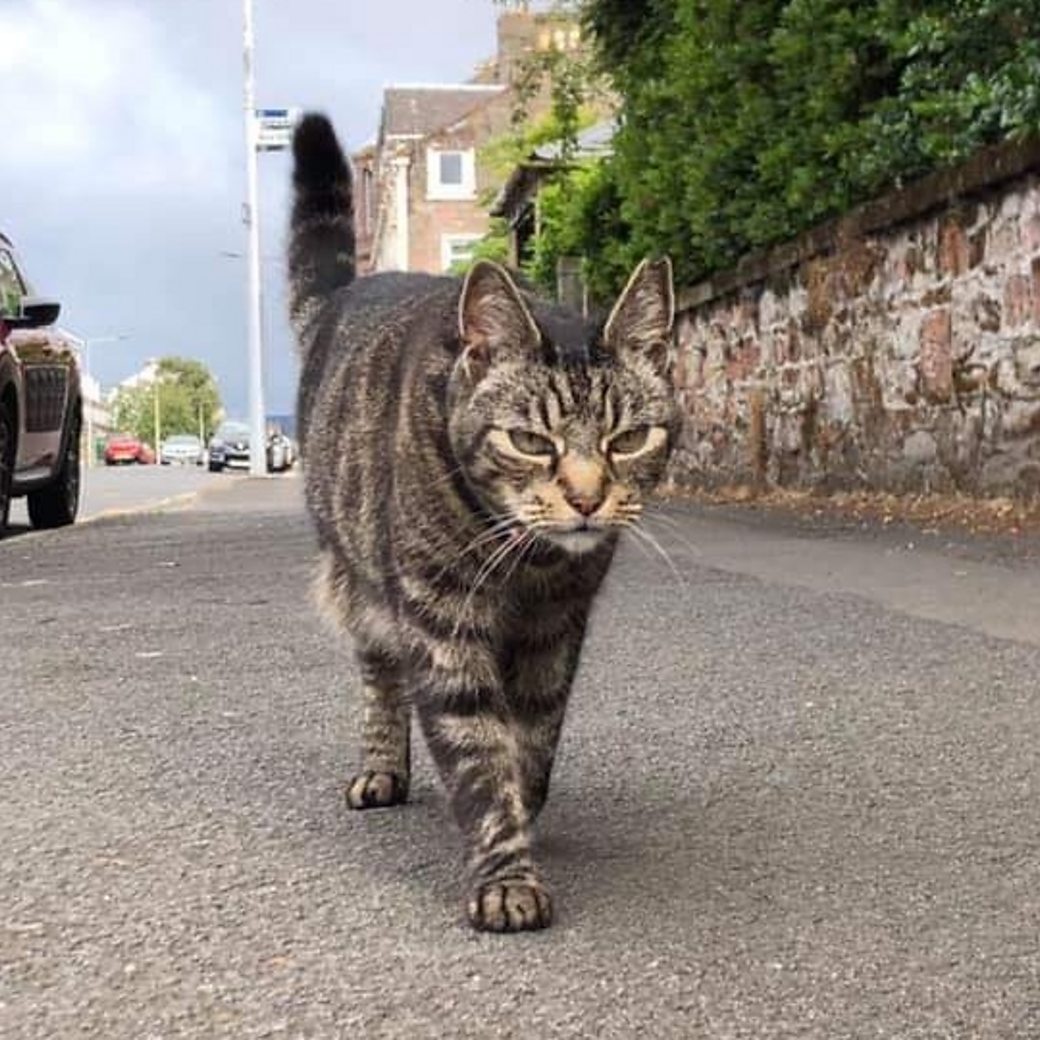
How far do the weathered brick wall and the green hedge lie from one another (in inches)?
11.1

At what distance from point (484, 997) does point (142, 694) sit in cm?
267

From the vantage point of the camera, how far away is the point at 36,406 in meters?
11.2

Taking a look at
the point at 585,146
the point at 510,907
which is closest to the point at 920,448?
the point at 510,907

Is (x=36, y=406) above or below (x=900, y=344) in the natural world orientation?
below

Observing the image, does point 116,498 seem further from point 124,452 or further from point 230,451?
point 124,452

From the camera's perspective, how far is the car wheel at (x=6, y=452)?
10.6m

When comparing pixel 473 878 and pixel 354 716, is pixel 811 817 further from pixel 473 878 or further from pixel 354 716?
pixel 354 716

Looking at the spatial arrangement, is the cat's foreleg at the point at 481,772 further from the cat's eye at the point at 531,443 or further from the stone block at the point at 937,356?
the stone block at the point at 937,356

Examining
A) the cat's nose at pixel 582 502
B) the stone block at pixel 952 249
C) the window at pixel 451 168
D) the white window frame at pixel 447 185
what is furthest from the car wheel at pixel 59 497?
the window at pixel 451 168

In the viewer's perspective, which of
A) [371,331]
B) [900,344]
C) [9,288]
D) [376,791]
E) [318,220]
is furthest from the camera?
[9,288]

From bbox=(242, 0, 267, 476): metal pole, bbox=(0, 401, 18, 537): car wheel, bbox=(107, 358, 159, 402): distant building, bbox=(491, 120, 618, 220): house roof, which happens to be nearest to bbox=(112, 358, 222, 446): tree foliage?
bbox=(107, 358, 159, 402): distant building

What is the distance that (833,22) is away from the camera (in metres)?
10.7

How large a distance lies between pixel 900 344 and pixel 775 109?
274cm

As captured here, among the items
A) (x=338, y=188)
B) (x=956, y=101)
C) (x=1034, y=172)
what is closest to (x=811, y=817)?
(x=338, y=188)
